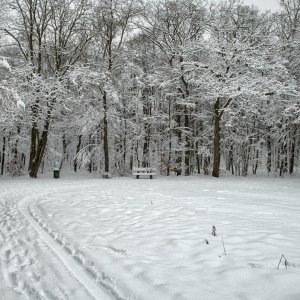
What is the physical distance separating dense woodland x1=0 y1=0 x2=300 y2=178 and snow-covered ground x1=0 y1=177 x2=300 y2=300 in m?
11.6

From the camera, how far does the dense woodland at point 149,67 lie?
733 inches

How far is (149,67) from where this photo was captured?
25312mm

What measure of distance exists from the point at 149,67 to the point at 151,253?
22399 millimetres

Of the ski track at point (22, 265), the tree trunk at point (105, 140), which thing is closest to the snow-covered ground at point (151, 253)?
the ski track at point (22, 265)

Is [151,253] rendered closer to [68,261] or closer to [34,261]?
[68,261]

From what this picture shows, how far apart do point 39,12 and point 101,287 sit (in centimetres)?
2207

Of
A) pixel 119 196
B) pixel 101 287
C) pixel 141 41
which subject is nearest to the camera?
pixel 101 287

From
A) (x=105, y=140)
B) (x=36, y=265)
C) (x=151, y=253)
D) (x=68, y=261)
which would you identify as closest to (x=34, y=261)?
(x=36, y=265)

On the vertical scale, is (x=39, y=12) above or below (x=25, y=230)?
above

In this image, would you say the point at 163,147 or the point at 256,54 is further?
the point at 163,147

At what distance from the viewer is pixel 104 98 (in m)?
21.1

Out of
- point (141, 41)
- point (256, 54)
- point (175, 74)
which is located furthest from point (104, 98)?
point (256, 54)

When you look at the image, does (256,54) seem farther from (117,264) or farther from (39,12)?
(117,264)

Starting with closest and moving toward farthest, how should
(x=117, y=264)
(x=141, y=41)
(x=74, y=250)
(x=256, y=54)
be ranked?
(x=117, y=264) → (x=74, y=250) → (x=256, y=54) → (x=141, y=41)
